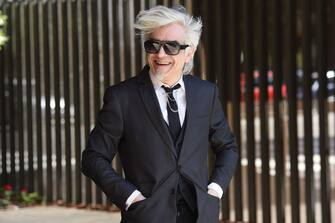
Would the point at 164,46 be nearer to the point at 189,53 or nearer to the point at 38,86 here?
the point at 189,53

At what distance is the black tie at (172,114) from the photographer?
325 centimetres

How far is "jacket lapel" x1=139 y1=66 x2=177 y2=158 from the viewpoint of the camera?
3.18 m

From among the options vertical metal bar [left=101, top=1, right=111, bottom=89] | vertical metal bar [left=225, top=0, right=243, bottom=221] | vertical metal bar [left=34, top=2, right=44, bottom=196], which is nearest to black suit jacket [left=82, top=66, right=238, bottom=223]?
vertical metal bar [left=225, top=0, right=243, bottom=221]

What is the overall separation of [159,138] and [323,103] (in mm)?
4059

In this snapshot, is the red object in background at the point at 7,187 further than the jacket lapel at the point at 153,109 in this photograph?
Yes

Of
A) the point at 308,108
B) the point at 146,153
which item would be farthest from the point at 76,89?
the point at 146,153

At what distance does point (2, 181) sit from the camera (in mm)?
9812

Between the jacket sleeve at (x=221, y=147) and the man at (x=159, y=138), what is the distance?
0.12 feet

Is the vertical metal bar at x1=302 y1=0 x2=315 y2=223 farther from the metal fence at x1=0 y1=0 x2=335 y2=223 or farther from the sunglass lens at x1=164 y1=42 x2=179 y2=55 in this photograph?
the sunglass lens at x1=164 y1=42 x2=179 y2=55

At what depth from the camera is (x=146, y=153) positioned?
10.4ft

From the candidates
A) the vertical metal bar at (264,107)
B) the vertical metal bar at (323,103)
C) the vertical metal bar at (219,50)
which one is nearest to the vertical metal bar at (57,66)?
the vertical metal bar at (219,50)

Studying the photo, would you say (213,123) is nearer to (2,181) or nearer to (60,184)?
(60,184)

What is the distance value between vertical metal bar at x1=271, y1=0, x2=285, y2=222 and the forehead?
4070mm

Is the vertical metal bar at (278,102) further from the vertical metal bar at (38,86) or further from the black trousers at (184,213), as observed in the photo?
the black trousers at (184,213)
